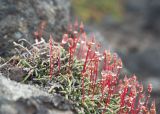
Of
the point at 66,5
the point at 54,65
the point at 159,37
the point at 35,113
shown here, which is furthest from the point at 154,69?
the point at 35,113

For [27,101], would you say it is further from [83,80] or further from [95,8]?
[95,8]

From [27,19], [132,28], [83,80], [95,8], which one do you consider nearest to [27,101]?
[83,80]

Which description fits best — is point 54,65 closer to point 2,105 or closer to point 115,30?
point 2,105

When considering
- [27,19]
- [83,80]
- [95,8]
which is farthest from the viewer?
[95,8]

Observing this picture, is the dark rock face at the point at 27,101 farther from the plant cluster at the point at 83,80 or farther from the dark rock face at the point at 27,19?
the dark rock face at the point at 27,19

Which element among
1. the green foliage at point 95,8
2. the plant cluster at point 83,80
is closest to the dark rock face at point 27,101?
the plant cluster at point 83,80

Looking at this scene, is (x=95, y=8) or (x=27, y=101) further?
(x=95, y=8)
